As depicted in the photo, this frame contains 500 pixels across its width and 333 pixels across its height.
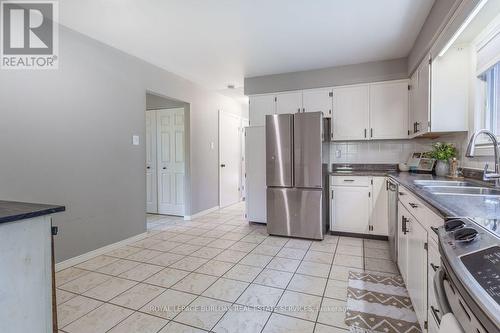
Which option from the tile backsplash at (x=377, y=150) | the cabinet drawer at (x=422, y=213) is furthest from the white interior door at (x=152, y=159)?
the cabinet drawer at (x=422, y=213)

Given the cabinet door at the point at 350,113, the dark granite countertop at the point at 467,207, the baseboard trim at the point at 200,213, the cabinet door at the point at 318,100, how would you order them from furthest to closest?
the baseboard trim at the point at 200,213, the cabinet door at the point at 318,100, the cabinet door at the point at 350,113, the dark granite countertop at the point at 467,207

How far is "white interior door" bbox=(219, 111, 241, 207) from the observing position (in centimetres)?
561

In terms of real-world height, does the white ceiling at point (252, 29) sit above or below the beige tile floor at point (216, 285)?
above

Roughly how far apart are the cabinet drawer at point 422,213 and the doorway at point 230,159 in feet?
13.1

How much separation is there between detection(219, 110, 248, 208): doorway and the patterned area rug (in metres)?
3.64

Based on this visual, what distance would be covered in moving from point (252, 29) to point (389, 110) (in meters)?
2.12

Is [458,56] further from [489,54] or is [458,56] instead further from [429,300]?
[429,300]

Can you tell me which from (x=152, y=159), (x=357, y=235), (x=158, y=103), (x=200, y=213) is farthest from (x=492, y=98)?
(x=152, y=159)

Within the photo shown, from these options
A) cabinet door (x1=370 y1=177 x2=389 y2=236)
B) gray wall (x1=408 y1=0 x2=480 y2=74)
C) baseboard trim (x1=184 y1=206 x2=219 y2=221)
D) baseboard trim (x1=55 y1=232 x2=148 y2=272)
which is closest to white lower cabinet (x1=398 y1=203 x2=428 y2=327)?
cabinet door (x1=370 y1=177 x2=389 y2=236)

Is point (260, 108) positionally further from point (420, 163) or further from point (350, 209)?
point (420, 163)

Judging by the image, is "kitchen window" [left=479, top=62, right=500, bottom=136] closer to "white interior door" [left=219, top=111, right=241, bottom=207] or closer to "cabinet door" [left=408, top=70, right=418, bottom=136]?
"cabinet door" [left=408, top=70, right=418, bottom=136]

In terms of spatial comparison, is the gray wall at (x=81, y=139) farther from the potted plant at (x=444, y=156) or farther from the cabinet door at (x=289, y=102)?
the potted plant at (x=444, y=156)

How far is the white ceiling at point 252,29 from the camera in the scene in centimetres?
236

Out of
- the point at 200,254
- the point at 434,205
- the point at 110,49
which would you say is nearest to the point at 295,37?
the point at 110,49
